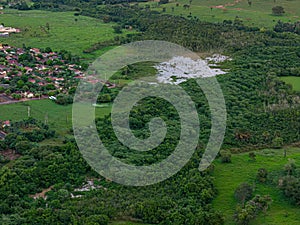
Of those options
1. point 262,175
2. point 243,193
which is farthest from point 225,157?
point 243,193

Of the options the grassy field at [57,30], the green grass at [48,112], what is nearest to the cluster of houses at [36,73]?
the green grass at [48,112]

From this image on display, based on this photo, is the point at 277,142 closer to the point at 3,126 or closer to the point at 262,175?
the point at 262,175

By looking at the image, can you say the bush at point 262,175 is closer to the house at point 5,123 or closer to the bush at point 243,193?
the bush at point 243,193

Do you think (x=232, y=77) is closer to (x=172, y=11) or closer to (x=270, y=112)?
(x=270, y=112)

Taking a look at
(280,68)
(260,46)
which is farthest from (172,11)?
(280,68)

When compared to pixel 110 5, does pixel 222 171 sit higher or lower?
lower

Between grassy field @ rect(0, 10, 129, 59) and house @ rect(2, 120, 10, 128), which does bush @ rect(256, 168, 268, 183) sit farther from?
grassy field @ rect(0, 10, 129, 59)

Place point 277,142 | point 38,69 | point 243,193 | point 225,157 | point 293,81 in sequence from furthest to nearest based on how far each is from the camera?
1. point 38,69
2. point 293,81
3. point 277,142
4. point 225,157
5. point 243,193
